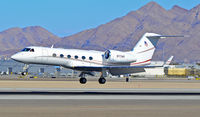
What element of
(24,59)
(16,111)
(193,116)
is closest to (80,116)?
(16,111)

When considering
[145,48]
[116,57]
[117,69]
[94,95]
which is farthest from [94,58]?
[94,95]

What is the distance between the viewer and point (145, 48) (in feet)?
186

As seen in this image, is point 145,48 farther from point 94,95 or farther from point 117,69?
point 94,95

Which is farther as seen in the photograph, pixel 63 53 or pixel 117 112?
pixel 63 53

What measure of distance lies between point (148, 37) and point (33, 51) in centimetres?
1704

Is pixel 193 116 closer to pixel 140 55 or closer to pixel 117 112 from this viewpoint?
pixel 117 112

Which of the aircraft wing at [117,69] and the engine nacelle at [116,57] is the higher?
the engine nacelle at [116,57]

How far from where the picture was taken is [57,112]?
19484 mm

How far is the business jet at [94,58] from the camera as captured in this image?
49.8m

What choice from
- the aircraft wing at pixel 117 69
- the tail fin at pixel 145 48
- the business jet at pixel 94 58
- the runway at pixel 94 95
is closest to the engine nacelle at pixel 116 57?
the business jet at pixel 94 58

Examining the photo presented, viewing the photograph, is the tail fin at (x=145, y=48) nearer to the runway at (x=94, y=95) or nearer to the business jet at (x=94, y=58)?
the business jet at (x=94, y=58)

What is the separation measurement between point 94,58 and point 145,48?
27.1 ft

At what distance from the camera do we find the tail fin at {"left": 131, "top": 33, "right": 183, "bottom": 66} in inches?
Result: 2222

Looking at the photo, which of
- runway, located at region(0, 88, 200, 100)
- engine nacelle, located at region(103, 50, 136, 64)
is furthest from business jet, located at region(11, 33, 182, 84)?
runway, located at region(0, 88, 200, 100)
